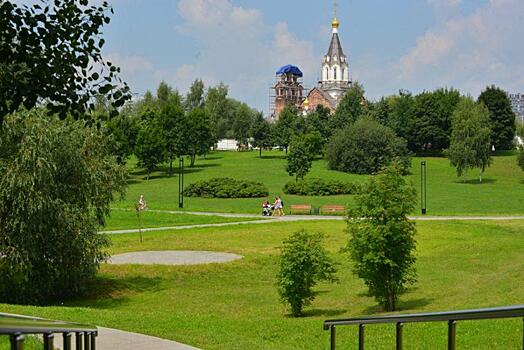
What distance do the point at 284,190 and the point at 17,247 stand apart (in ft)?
152

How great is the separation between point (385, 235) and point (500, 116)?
84662mm

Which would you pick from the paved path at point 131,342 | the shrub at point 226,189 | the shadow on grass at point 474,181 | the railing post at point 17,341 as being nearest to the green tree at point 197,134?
the shrub at point 226,189

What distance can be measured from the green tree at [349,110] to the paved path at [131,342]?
298ft

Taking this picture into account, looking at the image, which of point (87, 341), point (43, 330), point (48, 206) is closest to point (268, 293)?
point (48, 206)

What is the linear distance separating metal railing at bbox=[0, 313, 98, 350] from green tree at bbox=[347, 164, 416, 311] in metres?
13.2

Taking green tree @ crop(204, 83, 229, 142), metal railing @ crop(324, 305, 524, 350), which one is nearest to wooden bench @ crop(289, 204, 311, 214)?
metal railing @ crop(324, 305, 524, 350)

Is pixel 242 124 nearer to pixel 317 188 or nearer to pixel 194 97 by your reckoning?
pixel 194 97

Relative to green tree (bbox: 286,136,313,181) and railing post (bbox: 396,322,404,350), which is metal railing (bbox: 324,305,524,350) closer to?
railing post (bbox: 396,322,404,350)

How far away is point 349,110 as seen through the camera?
106 metres

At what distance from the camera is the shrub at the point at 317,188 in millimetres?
64312

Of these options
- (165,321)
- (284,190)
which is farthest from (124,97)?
(284,190)

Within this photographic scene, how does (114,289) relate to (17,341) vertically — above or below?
below

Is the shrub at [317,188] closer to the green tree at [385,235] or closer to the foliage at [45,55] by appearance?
the green tree at [385,235]

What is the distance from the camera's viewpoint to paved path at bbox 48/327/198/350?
10914 mm
